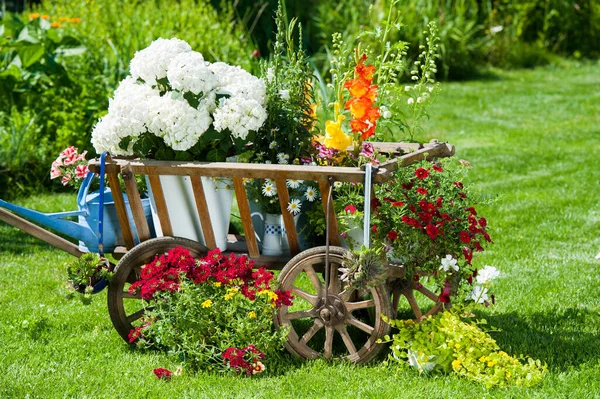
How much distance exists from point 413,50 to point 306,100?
662 cm

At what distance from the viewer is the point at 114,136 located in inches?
136

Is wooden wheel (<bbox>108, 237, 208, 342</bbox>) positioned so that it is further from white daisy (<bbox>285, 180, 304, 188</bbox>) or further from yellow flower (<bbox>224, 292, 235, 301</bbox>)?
white daisy (<bbox>285, 180, 304, 188</bbox>)

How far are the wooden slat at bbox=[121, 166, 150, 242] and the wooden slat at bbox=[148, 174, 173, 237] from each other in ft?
0.23

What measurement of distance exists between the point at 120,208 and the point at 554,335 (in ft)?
6.27

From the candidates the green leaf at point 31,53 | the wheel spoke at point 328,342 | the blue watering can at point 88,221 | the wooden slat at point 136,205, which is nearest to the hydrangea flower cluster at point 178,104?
the wooden slat at point 136,205

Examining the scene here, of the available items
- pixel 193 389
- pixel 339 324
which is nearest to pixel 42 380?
pixel 193 389

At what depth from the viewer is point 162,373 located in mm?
3338

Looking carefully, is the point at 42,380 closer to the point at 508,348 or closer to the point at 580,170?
the point at 508,348

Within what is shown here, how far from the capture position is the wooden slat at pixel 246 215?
3367 millimetres

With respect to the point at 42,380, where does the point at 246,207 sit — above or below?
above

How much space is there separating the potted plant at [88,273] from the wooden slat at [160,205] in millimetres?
281

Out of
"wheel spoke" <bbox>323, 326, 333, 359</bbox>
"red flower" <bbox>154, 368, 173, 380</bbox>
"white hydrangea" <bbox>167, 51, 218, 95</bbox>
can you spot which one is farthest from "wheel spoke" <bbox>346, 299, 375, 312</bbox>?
"white hydrangea" <bbox>167, 51, 218, 95</bbox>

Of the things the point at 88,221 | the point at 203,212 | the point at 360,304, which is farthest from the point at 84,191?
the point at 360,304

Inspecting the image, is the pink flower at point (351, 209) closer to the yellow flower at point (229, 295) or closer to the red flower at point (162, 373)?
the yellow flower at point (229, 295)
